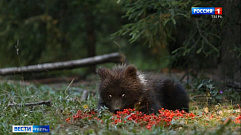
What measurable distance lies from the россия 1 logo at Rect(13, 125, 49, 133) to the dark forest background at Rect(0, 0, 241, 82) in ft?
9.60

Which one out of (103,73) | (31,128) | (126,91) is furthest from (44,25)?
(31,128)

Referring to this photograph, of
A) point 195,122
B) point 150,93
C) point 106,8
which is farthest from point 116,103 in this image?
point 106,8

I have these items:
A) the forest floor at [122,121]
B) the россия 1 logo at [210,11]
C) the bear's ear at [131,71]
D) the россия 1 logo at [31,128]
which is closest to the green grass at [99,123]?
the forest floor at [122,121]

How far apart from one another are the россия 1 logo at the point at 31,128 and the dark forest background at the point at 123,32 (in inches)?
115

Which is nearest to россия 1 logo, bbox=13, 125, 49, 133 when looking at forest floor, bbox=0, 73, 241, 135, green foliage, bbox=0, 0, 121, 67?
forest floor, bbox=0, 73, 241, 135

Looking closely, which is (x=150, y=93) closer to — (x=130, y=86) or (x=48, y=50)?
(x=130, y=86)

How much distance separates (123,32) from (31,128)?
291 inches

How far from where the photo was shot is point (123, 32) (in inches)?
467

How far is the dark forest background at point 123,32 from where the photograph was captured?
7566 millimetres

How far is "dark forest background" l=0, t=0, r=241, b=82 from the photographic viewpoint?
757cm

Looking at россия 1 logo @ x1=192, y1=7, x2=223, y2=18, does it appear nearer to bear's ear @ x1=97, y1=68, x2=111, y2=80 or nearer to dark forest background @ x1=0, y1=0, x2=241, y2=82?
dark forest background @ x1=0, y1=0, x2=241, y2=82

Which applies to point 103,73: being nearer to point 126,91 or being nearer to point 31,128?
point 126,91

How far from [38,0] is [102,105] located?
809 centimetres

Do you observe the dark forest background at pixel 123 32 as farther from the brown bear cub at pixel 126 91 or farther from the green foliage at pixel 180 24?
the brown bear cub at pixel 126 91
